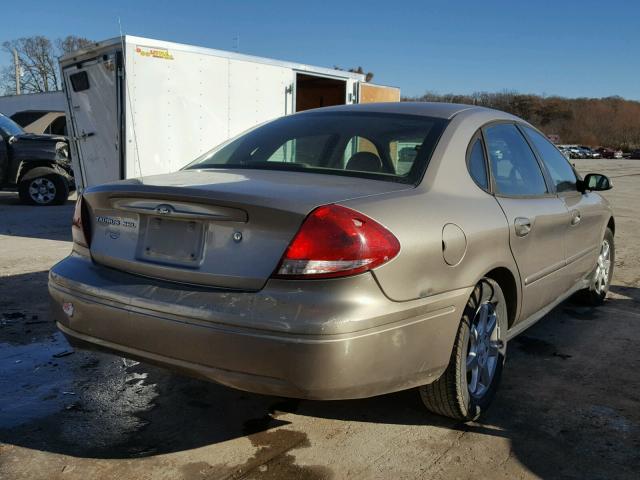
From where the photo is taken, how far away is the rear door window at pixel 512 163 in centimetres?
342

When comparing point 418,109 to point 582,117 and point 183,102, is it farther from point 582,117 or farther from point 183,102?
point 582,117

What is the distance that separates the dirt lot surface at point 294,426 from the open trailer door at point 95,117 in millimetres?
4133

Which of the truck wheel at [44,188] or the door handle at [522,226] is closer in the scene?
the door handle at [522,226]

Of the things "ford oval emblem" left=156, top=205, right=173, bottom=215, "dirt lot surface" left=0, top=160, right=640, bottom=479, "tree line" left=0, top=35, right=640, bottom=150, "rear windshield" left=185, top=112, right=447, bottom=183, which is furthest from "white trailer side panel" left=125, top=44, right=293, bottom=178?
"tree line" left=0, top=35, right=640, bottom=150

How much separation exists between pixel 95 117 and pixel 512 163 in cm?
629

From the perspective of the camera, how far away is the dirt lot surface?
8.66ft

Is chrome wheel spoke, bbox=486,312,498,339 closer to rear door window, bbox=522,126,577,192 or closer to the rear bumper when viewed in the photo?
the rear bumper

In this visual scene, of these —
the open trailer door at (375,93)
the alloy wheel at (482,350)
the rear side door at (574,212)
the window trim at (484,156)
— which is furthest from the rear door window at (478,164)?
the open trailer door at (375,93)

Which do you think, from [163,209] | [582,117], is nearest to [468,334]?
[163,209]

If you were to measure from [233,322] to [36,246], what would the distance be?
606 centimetres

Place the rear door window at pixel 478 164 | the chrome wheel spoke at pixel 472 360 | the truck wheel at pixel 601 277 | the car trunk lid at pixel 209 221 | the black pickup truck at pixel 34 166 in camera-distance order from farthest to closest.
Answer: the black pickup truck at pixel 34 166
the truck wheel at pixel 601 277
the rear door window at pixel 478 164
the chrome wheel spoke at pixel 472 360
the car trunk lid at pixel 209 221

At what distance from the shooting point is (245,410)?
3180 mm

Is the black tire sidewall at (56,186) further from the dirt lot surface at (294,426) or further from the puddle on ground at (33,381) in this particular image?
the puddle on ground at (33,381)

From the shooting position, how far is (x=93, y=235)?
9.46ft
